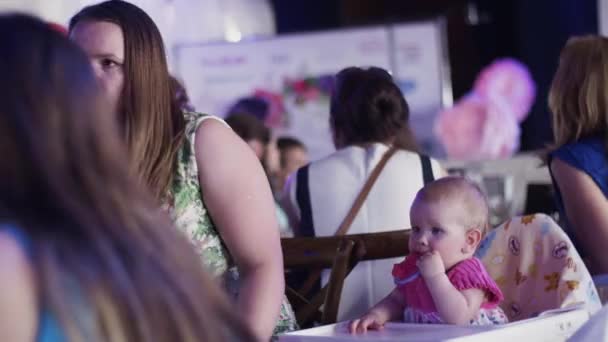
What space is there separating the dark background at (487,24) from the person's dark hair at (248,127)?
3.41m

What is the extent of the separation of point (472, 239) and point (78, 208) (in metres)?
1.69

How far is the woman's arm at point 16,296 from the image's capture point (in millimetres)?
1298

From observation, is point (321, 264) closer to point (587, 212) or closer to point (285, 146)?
point (587, 212)

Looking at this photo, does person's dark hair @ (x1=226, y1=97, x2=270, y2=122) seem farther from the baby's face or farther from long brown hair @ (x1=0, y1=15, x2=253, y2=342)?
long brown hair @ (x1=0, y1=15, x2=253, y2=342)

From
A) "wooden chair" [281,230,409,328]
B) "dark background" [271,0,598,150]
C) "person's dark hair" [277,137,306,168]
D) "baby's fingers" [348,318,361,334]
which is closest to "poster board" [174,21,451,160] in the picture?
"dark background" [271,0,598,150]

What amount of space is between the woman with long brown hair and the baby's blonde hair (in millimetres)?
509

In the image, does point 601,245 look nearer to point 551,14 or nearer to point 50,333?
point 50,333

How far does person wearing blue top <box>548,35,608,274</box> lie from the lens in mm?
3551

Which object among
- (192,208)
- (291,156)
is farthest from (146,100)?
(291,156)

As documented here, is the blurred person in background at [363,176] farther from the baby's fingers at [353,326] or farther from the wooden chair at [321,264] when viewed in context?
the baby's fingers at [353,326]

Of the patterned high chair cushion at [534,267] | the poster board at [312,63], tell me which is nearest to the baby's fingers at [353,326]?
the patterned high chair cushion at [534,267]

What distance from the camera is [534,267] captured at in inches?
117

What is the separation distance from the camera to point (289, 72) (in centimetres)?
872

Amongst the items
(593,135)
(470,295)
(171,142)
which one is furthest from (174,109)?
(593,135)
